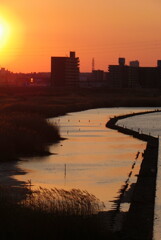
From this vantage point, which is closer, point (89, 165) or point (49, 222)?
point (49, 222)

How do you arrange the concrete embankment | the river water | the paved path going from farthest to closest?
the river water, the paved path, the concrete embankment

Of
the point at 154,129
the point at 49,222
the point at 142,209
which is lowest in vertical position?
the point at 154,129

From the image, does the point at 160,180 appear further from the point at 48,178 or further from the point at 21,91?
the point at 21,91

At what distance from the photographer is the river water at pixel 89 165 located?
99.3ft

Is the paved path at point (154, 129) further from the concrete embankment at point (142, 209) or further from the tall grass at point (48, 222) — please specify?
the tall grass at point (48, 222)

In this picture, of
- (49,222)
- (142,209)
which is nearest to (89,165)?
(142,209)

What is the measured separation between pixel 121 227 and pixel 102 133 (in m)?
44.0

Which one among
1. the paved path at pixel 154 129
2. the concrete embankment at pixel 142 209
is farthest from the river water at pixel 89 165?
the paved path at pixel 154 129

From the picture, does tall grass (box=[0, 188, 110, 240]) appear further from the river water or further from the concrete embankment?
the river water

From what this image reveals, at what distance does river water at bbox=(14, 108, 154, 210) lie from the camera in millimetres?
30281

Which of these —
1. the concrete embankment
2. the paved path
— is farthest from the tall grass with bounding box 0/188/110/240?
the paved path

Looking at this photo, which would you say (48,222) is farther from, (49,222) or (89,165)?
(89,165)

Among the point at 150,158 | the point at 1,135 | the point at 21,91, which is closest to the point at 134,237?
the point at 150,158

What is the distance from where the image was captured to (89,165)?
38.2 m
